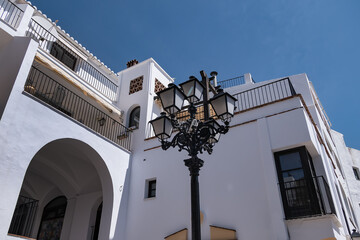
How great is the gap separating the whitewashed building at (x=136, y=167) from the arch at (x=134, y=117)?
5cm

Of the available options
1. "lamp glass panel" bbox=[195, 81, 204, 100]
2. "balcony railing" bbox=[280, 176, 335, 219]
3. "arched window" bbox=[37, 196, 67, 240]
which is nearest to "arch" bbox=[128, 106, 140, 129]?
"arched window" bbox=[37, 196, 67, 240]

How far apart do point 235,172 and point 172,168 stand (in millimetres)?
2310

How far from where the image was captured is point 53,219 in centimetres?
1164

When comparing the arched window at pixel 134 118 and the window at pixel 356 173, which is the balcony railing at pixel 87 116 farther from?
the window at pixel 356 173

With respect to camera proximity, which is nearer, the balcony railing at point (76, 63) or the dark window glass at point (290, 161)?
the dark window glass at point (290, 161)

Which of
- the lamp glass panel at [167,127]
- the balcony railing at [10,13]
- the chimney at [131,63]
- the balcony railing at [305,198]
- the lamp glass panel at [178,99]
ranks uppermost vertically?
the chimney at [131,63]

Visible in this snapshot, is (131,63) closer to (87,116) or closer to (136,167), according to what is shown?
(87,116)

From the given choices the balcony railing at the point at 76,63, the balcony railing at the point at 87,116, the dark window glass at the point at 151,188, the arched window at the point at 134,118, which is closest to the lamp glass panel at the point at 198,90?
the dark window glass at the point at 151,188

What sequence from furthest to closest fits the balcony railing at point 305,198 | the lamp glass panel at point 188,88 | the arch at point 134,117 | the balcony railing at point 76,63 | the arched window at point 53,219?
the arch at point 134,117 < the balcony railing at point 76,63 < the arched window at point 53,219 < the balcony railing at point 305,198 < the lamp glass panel at point 188,88

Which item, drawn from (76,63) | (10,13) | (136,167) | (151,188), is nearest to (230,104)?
(151,188)

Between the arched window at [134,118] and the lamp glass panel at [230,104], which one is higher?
the arched window at [134,118]

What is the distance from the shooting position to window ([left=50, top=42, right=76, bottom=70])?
1231 centimetres

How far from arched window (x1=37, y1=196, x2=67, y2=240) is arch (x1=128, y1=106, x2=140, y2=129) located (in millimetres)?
4139

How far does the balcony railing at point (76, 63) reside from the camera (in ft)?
38.5
